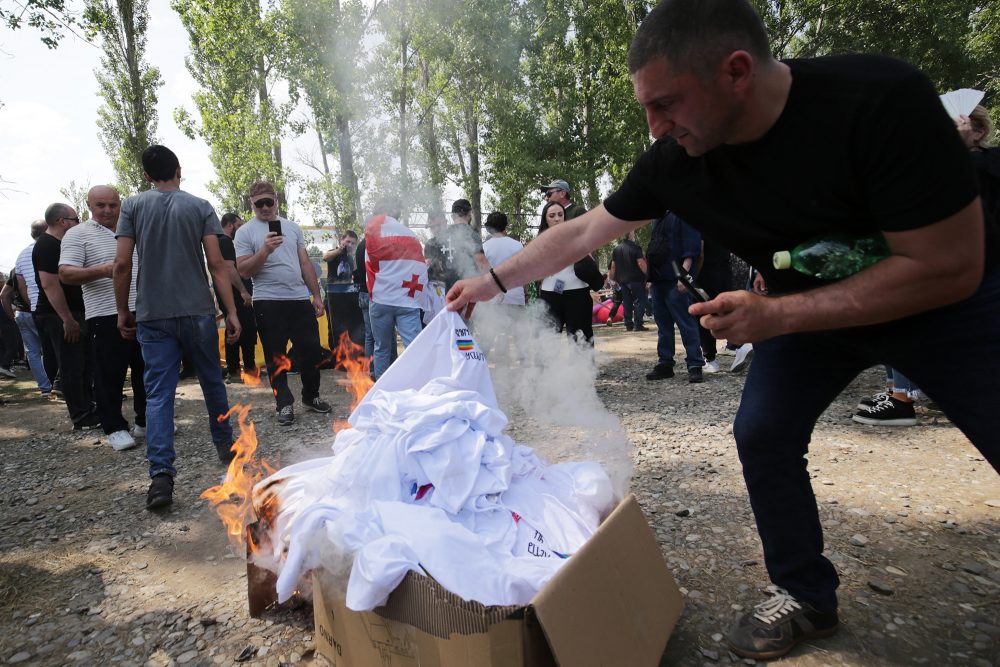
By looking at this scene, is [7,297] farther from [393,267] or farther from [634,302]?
[634,302]

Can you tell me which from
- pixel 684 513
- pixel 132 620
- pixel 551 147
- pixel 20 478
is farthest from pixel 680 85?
pixel 551 147

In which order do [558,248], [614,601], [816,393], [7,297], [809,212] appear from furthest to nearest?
1. [7,297]
2. [558,248]
3. [816,393]
4. [614,601]
5. [809,212]

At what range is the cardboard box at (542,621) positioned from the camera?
1481 mm

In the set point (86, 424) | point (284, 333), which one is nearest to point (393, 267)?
point (284, 333)

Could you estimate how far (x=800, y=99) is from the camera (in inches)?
60.3

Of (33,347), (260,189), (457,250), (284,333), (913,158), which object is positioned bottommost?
(33,347)

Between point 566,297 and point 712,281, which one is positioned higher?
point 712,281

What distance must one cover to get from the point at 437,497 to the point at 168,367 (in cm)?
270

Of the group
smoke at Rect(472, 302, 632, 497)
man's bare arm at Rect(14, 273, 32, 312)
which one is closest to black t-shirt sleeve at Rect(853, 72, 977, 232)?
smoke at Rect(472, 302, 632, 497)

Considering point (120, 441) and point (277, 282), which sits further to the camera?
point (277, 282)

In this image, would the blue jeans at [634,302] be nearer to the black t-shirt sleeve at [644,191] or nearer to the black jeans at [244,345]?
the black jeans at [244,345]

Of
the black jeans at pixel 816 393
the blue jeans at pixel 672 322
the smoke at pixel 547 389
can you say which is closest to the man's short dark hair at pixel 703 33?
the black jeans at pixel 816 393

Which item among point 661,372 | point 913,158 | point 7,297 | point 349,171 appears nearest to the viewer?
point 913,158

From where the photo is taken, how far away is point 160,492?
11.7 ft
